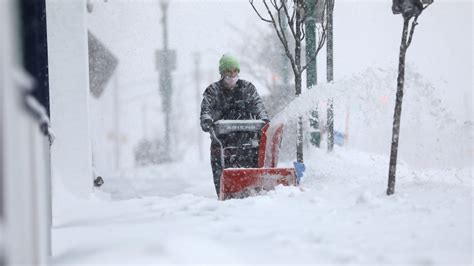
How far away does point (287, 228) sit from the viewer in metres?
3.20

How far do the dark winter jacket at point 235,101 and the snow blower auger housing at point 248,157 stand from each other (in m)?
0.56

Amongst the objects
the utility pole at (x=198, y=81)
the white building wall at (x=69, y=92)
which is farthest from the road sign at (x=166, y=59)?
the white building wall at (x=69, y=92)

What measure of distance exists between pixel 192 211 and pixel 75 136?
8.66 ft

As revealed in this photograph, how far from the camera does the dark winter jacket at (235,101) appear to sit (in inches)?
247

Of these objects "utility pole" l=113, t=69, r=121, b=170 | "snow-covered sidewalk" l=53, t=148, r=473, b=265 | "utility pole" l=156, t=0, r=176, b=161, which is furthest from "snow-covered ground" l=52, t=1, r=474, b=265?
"utility pole" l=113, t=69, r=121, b=170

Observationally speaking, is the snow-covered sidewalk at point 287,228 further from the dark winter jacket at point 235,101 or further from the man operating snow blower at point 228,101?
the dark winter jacket at point 235,101

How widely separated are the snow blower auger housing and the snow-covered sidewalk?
0.24 meters

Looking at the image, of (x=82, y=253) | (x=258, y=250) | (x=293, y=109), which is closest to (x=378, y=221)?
(x=258, y=250)

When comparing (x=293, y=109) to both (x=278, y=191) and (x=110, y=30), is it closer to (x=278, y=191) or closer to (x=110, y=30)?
(x=278, y=191)

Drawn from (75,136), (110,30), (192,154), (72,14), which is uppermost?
(110,30)

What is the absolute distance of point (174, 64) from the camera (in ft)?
63.9

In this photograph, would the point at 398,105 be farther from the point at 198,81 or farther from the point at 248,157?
the point at 198,81

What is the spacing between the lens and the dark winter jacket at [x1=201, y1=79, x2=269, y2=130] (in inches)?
247

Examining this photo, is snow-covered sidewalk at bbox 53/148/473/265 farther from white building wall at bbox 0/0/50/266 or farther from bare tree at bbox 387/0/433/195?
white building wall at bbox 0/0/50/266
